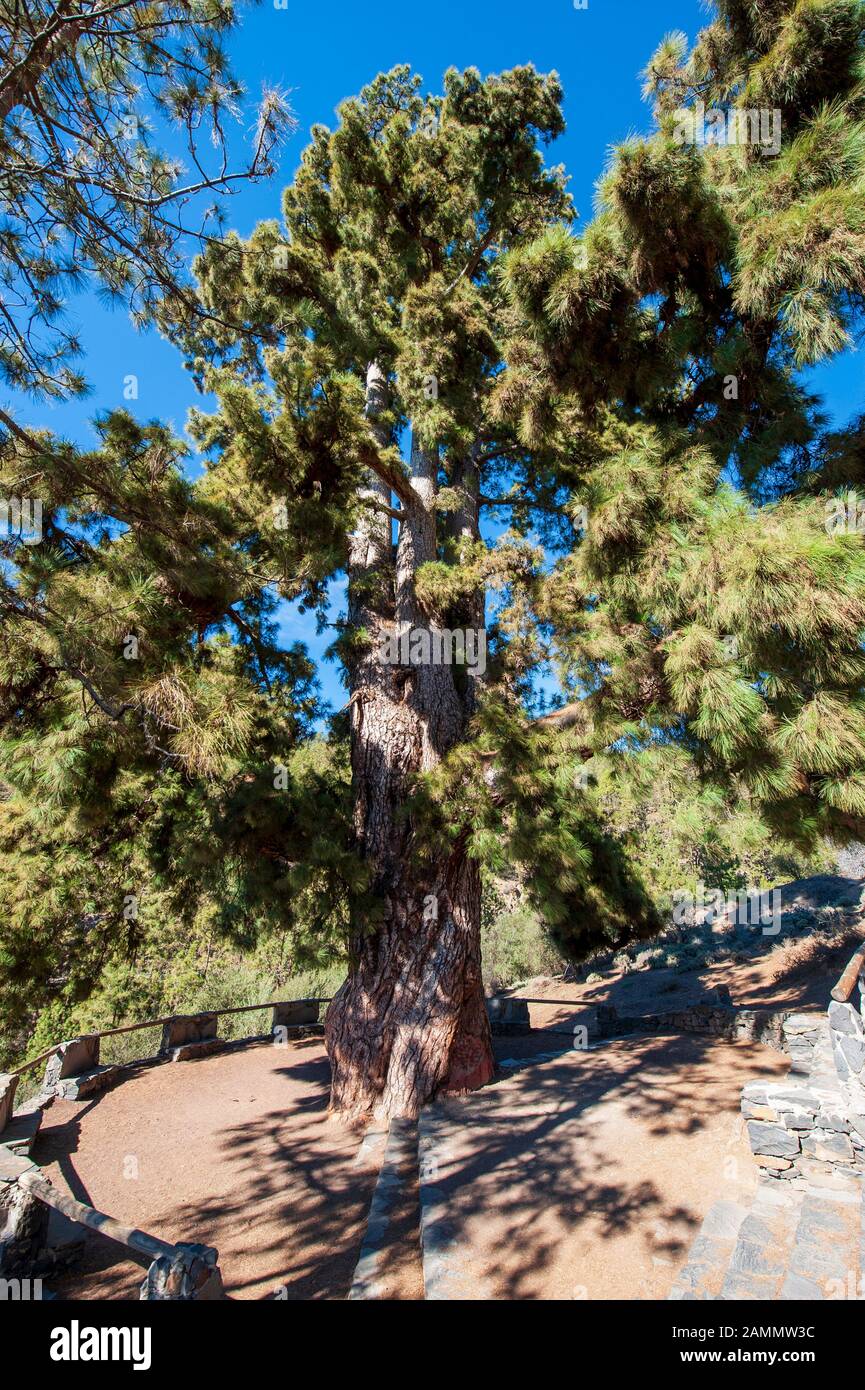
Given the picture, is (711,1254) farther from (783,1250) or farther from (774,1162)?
(774,1162)

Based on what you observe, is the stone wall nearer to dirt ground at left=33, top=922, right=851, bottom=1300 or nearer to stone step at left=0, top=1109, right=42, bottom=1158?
dirt ground at left=33, top=922, right=851, bottom=1300

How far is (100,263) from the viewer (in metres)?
3.22

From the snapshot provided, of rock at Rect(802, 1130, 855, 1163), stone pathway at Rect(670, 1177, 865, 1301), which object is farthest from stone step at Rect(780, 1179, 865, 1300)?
rock at Rect(802, 1130, 855, 1163)

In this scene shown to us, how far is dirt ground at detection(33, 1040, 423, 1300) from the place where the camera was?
3197 millimetres

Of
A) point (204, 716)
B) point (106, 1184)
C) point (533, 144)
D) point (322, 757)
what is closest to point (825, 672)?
point (204, 716)

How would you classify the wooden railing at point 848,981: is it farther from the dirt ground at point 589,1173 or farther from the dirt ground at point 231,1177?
→ the dirt ground at point 231,1177

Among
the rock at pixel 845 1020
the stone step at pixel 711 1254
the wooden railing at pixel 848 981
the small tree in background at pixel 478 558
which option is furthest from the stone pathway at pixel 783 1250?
the small tree in background at pixel 478 558

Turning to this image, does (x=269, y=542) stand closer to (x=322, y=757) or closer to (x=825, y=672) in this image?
(x=322, y=757)

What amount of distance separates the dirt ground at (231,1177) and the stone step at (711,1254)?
4.06 ft

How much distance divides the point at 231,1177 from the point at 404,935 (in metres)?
2.21

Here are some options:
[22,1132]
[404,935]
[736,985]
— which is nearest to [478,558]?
[404,935]

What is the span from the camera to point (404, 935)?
516 cm

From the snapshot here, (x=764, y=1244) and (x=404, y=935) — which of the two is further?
(x=404, y=935)

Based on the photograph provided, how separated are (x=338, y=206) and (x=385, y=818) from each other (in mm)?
7495
